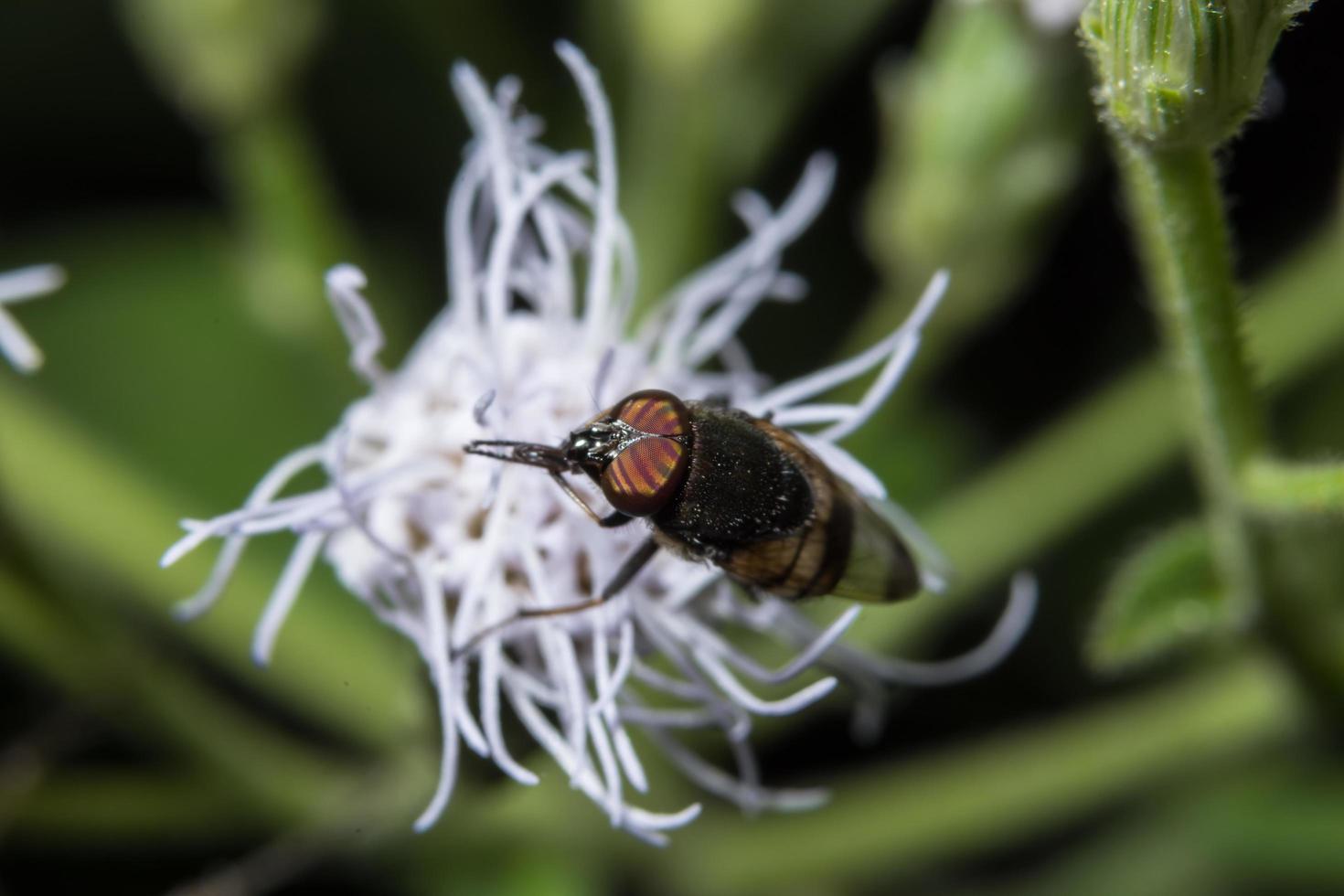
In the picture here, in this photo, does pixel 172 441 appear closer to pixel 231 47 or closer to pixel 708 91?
pixel 231 47

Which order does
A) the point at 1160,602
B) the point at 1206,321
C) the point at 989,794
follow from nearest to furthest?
the point at 1206,321, the point at 1160,602, the point at 989,794

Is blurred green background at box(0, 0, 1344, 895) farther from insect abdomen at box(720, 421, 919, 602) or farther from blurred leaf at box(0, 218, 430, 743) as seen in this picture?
insect abdomen at box(720, 421, 919, 602)

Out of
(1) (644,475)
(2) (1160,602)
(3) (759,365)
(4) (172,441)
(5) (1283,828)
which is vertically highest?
(4) (172,441)

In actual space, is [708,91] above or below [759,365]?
above

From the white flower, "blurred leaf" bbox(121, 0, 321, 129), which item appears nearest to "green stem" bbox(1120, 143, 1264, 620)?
the white flower

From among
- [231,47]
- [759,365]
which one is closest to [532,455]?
[231,47]

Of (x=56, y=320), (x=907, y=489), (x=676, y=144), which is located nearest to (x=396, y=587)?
(x=676, y=144)

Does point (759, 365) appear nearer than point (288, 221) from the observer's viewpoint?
No

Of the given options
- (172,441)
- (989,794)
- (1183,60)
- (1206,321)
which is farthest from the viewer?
(172,441)
